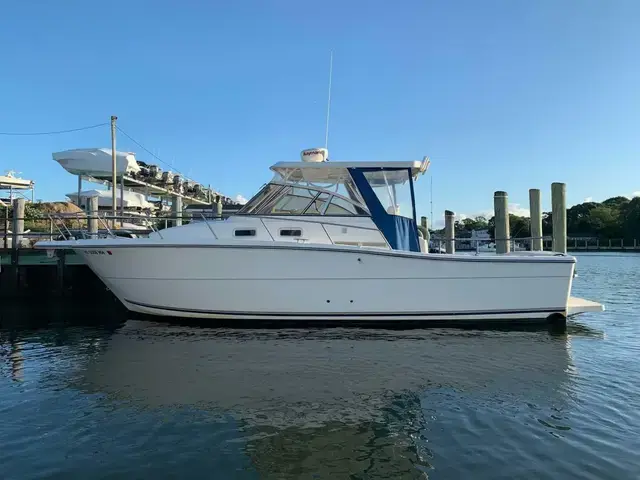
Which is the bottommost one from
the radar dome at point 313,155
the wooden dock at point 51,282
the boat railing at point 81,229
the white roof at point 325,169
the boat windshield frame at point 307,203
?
the wooden dock at point 51,282

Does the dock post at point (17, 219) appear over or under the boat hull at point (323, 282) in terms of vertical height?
over

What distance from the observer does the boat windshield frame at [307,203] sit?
9156 millimetres

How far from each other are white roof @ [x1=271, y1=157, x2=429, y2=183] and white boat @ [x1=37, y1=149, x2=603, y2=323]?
3 cm

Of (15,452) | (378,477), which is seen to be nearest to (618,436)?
(378,477)

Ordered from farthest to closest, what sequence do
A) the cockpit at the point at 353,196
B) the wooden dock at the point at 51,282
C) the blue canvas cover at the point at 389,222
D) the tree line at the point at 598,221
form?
the tree line at the point at 598,221 → the wooden dock at the point at 51,282 → the cockpit at the point at 353,196 → the blue canvas cover at the point at 389,222

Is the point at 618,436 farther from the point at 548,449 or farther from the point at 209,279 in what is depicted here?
the point at 209,279

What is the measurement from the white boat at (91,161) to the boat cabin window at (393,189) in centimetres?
2035

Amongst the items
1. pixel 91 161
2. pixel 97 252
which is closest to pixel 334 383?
pixel 97 252

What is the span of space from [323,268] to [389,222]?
1.64 metres

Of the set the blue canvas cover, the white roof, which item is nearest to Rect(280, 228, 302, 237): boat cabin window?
the white roof

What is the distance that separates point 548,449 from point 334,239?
560cm

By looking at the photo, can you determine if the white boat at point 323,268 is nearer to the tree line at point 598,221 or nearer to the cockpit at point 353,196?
the cockpit at point 353,196

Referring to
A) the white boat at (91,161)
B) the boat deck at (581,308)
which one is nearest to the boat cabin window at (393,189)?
the boat deck at (581,308)

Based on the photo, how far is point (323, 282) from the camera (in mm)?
8469
